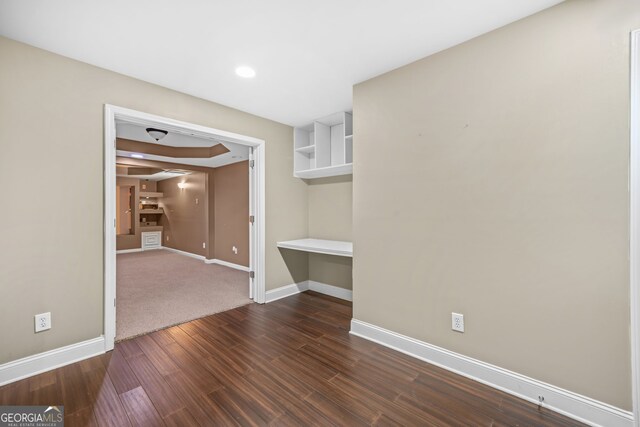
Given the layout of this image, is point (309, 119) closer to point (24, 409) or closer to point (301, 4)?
point (301, 4)

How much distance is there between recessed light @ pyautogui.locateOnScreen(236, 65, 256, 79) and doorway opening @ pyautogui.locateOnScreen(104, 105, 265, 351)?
32.5 inches

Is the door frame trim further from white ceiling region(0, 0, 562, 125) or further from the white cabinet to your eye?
the white cabinet

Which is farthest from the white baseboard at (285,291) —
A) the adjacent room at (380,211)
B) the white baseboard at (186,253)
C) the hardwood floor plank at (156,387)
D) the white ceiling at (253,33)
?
the white baseboard at (186,253)

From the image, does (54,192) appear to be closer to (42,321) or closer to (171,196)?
(42,321)

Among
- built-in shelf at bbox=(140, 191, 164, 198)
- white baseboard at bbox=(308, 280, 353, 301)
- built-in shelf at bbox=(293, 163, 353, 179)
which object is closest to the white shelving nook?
built-in shelf at bbox=(293, 163, 353, 179)

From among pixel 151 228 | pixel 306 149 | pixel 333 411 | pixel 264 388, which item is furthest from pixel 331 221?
pixel 151 228

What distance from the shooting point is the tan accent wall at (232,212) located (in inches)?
220

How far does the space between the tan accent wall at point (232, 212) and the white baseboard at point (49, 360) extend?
3.35 m

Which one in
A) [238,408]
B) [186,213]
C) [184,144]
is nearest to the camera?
[238,408]

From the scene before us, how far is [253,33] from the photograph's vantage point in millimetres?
1854

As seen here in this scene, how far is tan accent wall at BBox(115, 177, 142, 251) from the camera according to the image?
803 centimetres

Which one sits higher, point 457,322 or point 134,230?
point 134,230

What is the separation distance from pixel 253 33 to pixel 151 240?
8757 millimetres

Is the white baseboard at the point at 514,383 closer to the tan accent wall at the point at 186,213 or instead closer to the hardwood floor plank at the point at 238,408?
the hardwood floor plank at the point at 238,408
